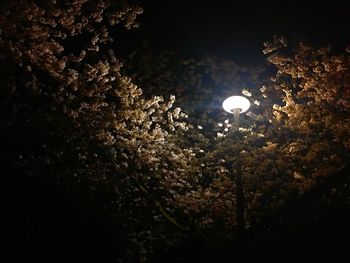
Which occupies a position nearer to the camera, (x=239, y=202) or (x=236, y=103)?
(x=239, y=202)

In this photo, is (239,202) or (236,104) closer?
(239,202)

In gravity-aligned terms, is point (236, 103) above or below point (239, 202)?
above

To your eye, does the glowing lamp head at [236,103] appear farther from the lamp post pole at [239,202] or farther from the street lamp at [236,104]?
the lamp post pole at [239,202]

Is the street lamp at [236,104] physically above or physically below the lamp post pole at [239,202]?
above

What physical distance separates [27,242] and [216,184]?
33.0 ft

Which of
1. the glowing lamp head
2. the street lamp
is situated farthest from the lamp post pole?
the glowing lamp head

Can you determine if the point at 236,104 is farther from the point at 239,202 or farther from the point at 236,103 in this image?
the point at 239,202

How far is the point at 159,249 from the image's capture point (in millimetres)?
17469

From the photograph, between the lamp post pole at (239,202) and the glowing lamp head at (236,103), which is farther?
the glowing lamp head at (236,103)

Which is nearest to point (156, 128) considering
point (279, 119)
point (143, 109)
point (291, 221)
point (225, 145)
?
point (143, 109)

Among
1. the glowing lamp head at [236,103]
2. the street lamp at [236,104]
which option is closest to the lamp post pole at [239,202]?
the street lamp at [236,104]

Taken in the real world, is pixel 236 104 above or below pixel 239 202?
above

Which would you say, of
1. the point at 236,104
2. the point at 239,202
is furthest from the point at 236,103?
the point at 239,202

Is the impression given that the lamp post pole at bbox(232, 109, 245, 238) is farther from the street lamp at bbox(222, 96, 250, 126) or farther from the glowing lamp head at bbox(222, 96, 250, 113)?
the glowing lamp head at bbox(222, 96, 250, 113)
